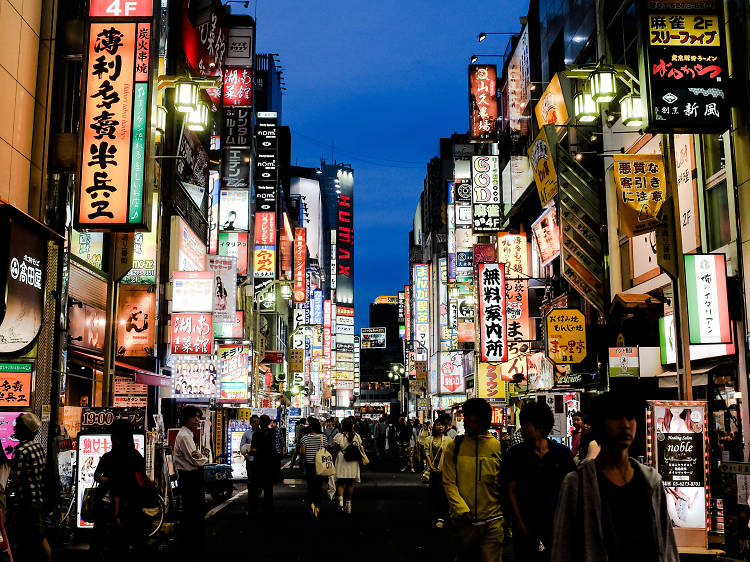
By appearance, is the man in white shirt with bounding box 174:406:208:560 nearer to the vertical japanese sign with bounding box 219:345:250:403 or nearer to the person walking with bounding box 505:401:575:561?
the person walking with bounding box 505:401:575:561

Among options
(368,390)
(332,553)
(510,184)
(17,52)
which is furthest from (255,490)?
(368,390)

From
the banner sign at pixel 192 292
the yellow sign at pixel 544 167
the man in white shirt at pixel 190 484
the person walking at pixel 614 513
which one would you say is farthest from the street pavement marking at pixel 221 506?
the person walking at pixel 614 513

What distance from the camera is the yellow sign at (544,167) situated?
25.9m

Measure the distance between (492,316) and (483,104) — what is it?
12.9 m

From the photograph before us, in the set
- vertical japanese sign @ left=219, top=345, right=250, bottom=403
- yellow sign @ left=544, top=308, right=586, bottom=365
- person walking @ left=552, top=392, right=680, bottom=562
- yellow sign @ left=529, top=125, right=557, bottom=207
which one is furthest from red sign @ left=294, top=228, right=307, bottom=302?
person walking @ left=552, top=392, right=680, bottom=562

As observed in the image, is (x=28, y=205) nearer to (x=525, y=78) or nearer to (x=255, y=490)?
(x=255, y=490)

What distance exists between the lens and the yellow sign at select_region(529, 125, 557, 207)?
25.9 meters

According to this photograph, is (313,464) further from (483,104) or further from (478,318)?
(483,104)

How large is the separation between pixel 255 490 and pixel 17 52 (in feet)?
30.5

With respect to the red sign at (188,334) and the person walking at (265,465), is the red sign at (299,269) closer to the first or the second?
the red sign at (188,334)

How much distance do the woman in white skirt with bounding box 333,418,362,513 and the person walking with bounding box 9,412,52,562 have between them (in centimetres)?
967

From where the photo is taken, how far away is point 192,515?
38.2 feet

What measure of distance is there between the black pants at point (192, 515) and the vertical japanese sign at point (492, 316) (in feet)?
70.1

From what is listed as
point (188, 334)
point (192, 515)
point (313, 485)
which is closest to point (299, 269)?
point (188, 334)
